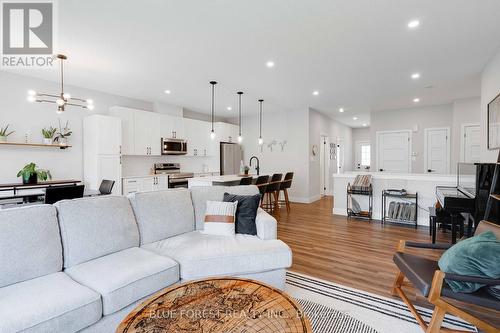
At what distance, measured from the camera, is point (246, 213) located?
2.69 meters

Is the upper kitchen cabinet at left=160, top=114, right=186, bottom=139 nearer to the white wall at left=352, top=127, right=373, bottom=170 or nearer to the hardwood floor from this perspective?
the hardwood floor

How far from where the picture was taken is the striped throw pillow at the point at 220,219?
102 inches

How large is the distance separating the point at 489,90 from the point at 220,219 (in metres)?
4.43

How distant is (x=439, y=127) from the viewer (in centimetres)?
664

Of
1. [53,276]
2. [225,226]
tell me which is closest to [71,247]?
[53,276]

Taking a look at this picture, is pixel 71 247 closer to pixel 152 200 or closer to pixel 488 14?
pixel 152 200

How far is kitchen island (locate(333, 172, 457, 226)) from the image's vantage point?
4.60 m

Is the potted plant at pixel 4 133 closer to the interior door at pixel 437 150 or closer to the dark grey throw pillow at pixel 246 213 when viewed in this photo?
the dark grey throw pillow at pixel 246 213

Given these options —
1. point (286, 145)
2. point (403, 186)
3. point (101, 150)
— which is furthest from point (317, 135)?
point (101, 150)

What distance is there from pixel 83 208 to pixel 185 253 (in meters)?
0.91

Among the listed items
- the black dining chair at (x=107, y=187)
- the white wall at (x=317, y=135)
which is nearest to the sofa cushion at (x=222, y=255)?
the black dining chair at (x=107, y=187)

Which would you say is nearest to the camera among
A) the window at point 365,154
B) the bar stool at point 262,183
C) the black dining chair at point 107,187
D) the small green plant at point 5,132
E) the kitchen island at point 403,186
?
the black dining chair at point 107,187

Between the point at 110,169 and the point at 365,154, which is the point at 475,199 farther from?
the point at 365,154

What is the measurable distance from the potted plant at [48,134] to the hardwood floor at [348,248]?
448 cm
